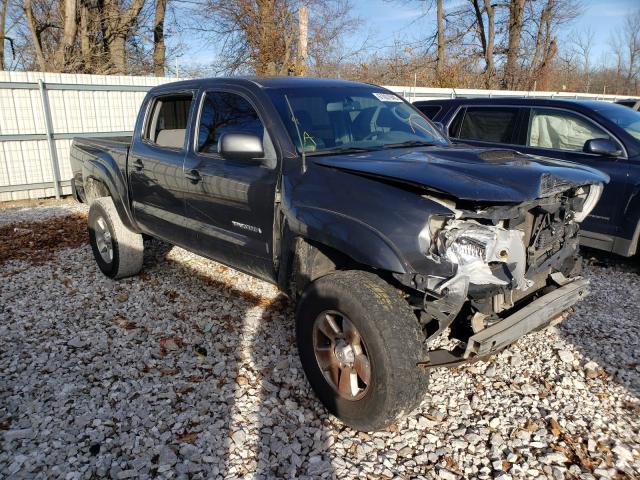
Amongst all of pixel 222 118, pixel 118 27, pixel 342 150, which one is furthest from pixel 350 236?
pixel 118 27

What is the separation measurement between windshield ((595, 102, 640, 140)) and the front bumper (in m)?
3.37

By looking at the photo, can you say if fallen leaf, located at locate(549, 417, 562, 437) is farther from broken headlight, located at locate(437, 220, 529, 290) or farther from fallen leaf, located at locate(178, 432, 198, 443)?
fallen leaf, located at locate(178, 432, 198, 443)

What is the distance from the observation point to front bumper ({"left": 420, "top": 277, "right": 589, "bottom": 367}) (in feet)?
8.25

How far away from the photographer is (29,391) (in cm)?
323

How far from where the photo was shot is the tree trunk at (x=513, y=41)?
24.0 m

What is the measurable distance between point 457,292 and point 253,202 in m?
1.57

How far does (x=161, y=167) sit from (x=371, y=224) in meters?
2.42

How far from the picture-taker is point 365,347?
8.36 feet

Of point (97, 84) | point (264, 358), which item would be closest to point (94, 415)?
point (264, 358)

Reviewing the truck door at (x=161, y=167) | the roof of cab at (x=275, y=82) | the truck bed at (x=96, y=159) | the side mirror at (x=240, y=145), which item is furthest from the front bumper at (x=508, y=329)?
the truck bed at (x=96, y=159)

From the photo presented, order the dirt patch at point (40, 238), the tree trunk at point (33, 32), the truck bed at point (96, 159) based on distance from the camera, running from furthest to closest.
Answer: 1. the tree trunk at point (33, 32)
2. the dirt patch at point (40, 238)
3. the truck bed at point (96, 159)

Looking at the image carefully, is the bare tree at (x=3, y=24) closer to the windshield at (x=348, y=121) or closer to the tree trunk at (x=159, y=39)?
the tree trunk at (x=159, y=39)

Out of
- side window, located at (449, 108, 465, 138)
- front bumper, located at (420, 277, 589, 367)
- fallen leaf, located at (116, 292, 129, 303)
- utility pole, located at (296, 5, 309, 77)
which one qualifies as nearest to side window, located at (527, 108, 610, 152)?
side window, located at (449, 108, 465, 138)

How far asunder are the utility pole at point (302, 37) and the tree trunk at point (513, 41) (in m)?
12.2
